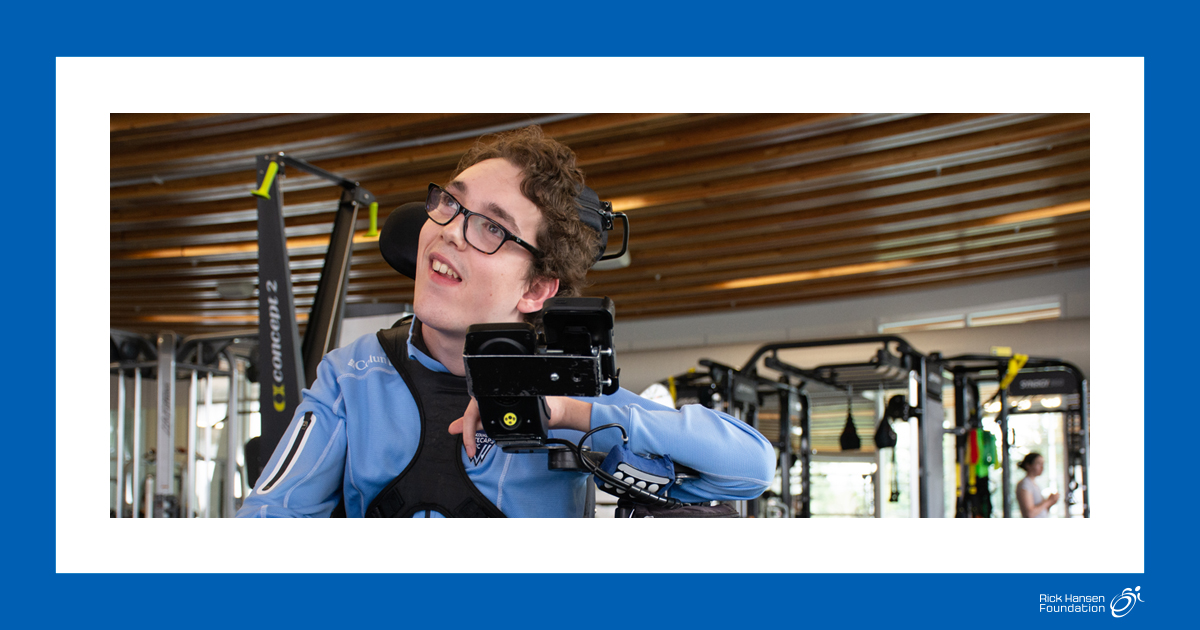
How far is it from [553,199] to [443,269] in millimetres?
192

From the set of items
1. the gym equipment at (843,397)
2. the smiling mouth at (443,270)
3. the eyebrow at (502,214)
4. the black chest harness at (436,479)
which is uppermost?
the eyebrow at (502,214)

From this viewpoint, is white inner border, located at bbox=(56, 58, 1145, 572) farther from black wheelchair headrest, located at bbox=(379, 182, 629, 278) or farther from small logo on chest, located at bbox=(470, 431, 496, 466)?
black wheelchair headrest, located at bbox=(379, 182, 629, 278)

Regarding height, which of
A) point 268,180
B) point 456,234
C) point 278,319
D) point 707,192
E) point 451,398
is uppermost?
point 707,192

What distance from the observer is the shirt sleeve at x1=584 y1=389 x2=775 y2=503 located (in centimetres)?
110

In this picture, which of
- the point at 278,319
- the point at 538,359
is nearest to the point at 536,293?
the point at 538,359

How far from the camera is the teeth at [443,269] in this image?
120 cm

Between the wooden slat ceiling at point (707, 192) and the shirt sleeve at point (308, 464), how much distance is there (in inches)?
131

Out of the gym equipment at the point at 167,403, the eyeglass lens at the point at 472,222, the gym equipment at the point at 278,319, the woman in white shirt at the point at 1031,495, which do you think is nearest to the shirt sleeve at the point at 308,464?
the eyeglass lens at the point at 472,222

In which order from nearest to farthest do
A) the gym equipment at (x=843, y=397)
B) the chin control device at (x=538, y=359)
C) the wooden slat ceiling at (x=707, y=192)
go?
1. the chin control device at (x=538, y=359)
2. the wooden slat ceiling at (x=707, y=192)
3. the gym equipment at (x=843, y=397)

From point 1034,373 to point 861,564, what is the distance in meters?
6.71

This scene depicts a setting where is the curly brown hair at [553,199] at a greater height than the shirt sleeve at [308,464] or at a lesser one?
→ greater
